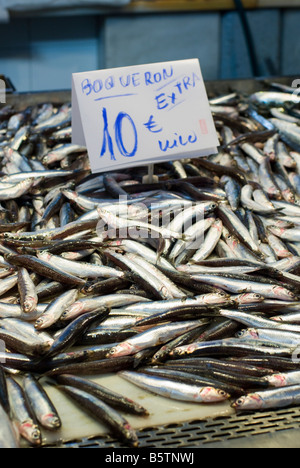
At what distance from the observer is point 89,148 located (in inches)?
109

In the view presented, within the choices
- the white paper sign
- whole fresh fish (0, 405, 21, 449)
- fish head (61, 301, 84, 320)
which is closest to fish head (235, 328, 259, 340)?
fish head (61, 301, 84, 320)

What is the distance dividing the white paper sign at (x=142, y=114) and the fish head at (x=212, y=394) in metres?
1.41

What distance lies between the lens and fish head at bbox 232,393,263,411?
5.72ft

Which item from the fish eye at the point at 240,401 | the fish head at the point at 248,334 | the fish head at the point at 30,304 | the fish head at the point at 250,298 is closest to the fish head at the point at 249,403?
the fish eye at the point at 240,401

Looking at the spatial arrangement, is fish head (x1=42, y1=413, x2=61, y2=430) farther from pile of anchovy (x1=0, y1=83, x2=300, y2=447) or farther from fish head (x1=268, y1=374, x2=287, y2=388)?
fish head (x1=268, y1=374, x2=287, y2=388)

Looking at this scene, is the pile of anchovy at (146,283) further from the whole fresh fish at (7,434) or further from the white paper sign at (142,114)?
the white paper sign at (142,114)

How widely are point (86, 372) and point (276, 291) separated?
2.98 feet

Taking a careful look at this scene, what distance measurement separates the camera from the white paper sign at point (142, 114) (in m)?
2.79

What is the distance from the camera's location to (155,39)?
7.11 metres

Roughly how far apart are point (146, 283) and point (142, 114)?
3.45 ft

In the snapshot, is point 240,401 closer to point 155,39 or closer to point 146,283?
point 146,283

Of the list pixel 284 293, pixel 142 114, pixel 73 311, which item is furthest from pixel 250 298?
pixel 142 114

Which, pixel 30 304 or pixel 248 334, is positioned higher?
pixel 30 304
